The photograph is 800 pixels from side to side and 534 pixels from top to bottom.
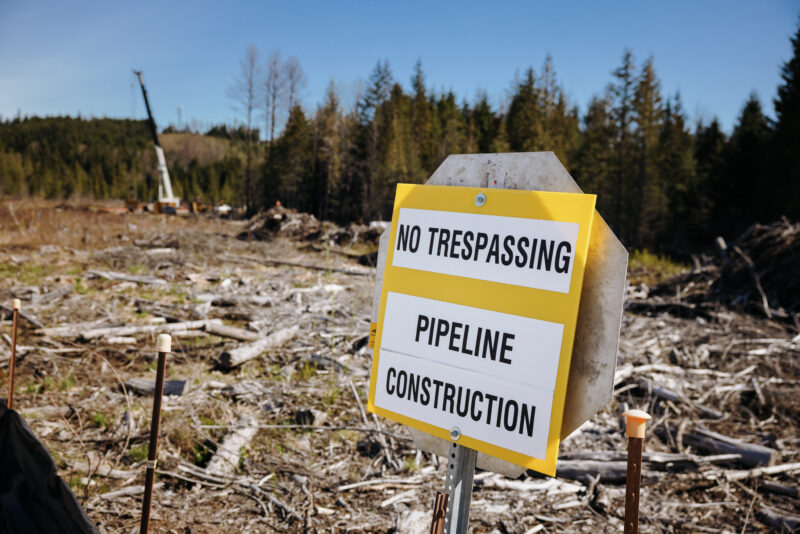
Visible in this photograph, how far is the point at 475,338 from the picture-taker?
1630 mm

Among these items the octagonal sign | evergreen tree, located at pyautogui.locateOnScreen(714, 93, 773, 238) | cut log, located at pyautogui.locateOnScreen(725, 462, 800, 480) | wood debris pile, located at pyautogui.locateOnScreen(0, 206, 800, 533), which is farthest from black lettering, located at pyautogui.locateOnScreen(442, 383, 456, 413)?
evergreen tree, located at pyautogui.locateOnScreen(714, 93, 773, 238)

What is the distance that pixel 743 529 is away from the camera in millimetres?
3158

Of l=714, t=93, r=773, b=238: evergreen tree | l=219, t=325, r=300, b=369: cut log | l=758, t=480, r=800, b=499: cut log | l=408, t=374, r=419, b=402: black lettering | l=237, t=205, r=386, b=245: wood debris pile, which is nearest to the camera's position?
l=408, t=374, r=419, b=402: black lettering

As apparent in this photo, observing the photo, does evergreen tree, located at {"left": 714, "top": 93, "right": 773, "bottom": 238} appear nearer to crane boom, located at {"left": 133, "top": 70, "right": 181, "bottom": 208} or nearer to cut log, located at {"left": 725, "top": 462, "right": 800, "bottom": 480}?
cut log, located at {"left": 725, "top": 462, "right": 800, "bottom": 480}

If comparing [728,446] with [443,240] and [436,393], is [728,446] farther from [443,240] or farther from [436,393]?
[443,240]

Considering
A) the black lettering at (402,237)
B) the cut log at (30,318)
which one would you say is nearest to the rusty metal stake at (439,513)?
the black lettering at (402,237)

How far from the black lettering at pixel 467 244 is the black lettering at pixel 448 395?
0.47 meters

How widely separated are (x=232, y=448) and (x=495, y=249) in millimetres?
3388

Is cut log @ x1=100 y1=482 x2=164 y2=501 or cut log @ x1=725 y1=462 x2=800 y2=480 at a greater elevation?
cut log @ x1=725 y1=462 x2=800 y2=480

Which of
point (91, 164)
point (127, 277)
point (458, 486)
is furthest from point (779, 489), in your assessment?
point (91, 164)

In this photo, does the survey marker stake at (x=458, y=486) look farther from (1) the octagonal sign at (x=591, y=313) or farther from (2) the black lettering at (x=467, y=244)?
(2) the black lettering at (x=467, y=244)

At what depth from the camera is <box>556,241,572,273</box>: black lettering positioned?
147 cm

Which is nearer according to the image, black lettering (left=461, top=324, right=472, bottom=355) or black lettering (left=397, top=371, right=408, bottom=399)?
black lettering (left=461, top=324, right=472, bottom=355)

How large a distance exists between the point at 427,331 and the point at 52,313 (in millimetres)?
8530
